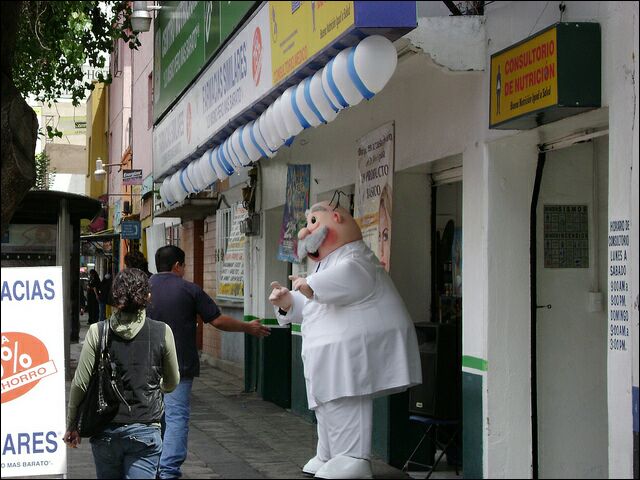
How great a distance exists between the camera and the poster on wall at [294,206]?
11.8 metres

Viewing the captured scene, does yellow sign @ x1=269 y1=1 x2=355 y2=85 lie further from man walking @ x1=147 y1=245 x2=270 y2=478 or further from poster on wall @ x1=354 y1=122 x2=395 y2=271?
man walking @ x1=147 y1=245 x2=270 y2=478

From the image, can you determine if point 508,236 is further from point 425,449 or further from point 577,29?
point 425,449

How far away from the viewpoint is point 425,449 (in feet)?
29.1

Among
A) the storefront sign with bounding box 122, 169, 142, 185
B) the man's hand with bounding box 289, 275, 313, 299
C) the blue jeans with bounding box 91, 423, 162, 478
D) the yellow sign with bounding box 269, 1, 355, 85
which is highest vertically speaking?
the storefront sign with bounding box 122, 169, 142, 185

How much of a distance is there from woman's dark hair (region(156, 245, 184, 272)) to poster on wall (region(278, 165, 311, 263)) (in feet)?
10.2

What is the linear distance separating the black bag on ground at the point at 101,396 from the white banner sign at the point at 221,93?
2.91 meters

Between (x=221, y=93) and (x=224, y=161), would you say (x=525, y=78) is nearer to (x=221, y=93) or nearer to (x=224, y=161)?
(x=224, y=161)

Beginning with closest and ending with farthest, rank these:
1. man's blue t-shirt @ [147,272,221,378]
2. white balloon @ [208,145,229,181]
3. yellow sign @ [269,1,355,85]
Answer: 1. yellow sign @ [269,1,355,85]
2. man's blue t-shirt @ [147,272,221,378]
3. white balloon @ [208,145,229,181]

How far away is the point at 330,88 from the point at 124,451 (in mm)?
2426

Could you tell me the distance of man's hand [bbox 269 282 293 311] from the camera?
793cm

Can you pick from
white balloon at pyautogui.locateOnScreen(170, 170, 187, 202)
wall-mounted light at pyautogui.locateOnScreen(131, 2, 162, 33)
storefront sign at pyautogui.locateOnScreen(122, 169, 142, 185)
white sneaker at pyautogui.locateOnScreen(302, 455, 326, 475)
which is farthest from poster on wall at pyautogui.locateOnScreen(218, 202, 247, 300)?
white sneaker at pyautogui.locateOnScreen(302, 455, 326, 475)

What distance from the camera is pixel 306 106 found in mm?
7020

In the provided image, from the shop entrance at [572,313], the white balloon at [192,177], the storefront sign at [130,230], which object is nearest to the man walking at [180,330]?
the shop entrance at [572,313]

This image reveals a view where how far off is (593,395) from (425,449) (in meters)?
1.91
